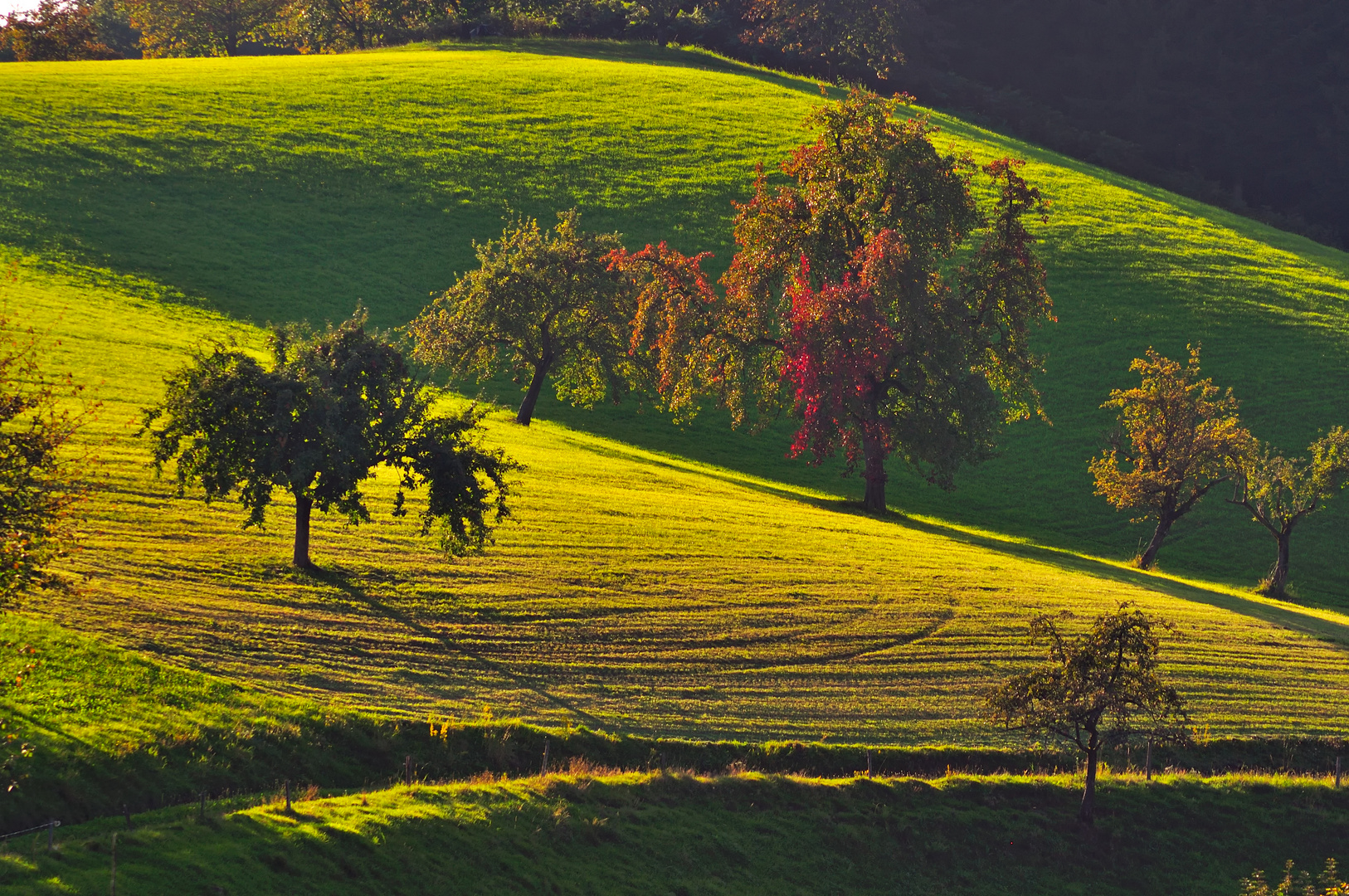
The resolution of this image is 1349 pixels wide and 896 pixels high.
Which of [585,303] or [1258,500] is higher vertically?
[585,303]

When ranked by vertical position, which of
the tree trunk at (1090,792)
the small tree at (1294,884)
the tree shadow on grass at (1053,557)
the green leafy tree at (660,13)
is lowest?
Answer: the small tree at (1294,884)

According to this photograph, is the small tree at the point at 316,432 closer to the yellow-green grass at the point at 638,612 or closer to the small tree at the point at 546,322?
the yellow-green grass at the point at 638,612

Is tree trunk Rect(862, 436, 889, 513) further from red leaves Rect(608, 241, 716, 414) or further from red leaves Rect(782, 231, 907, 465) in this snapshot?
red leaves Rect(608, 241, 716, 414)

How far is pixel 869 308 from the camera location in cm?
5509

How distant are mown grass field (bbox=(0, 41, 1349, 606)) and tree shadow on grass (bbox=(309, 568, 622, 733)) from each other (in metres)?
30.9

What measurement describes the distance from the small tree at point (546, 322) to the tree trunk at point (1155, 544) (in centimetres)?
2830

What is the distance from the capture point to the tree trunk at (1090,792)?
29484 millimetres

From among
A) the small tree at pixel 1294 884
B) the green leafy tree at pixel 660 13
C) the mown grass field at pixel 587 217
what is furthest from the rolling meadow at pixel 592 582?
the green leafy tree at pixel 660 13

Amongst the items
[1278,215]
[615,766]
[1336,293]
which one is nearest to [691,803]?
[615,766]

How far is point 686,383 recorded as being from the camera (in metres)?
59.9

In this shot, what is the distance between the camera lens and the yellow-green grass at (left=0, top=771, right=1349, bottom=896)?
20.2 m

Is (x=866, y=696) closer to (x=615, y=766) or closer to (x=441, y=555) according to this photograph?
(x=615, y=766)

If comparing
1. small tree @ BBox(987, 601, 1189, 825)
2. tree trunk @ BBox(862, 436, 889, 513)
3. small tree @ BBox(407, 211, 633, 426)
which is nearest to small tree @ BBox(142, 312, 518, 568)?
small tree @ BBox(987, 601, 1189, 825)

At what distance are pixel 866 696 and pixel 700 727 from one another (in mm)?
6007
